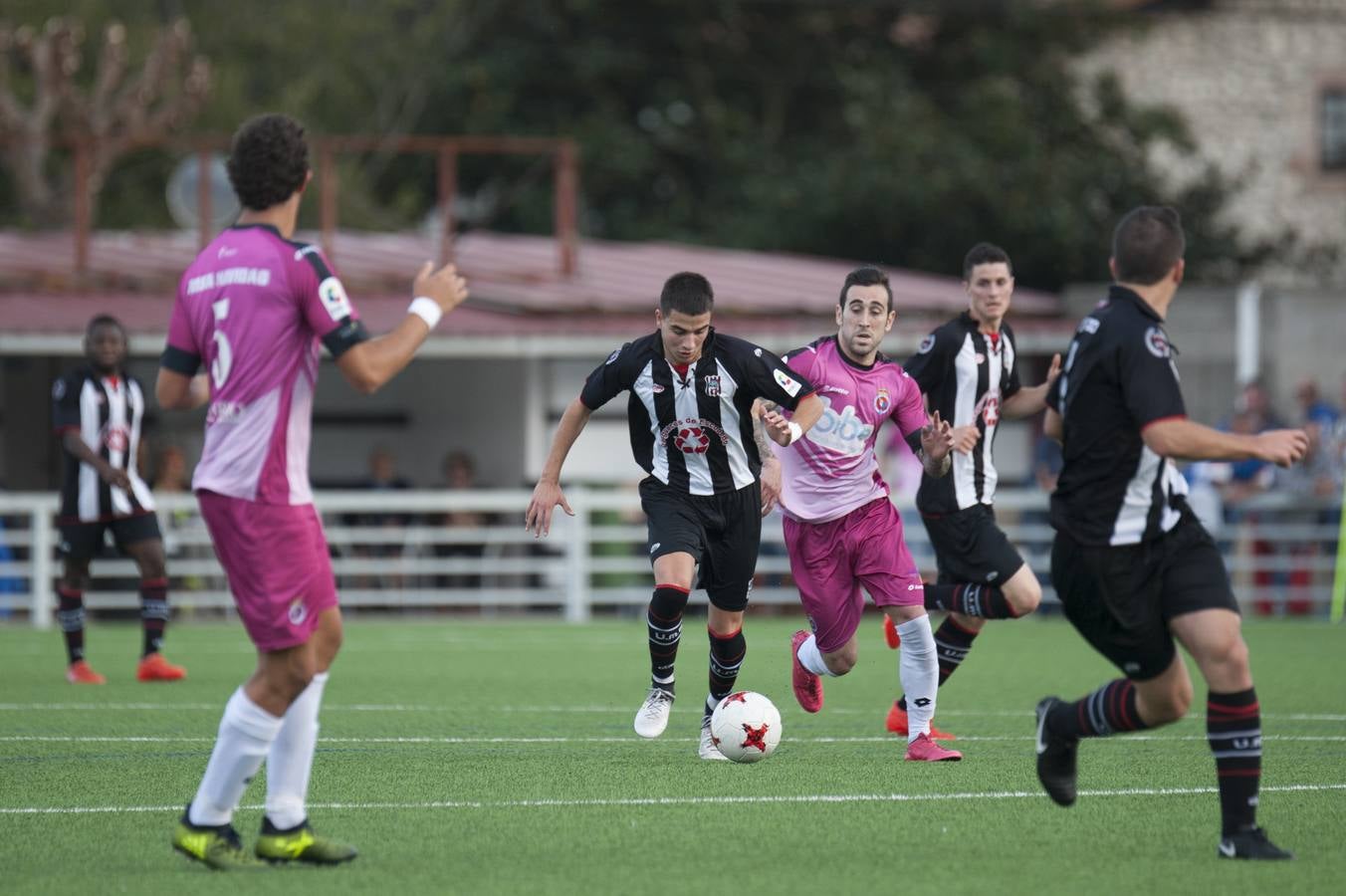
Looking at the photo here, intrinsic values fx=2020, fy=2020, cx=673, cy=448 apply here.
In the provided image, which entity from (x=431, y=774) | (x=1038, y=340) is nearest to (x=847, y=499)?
(x=431, y=774)

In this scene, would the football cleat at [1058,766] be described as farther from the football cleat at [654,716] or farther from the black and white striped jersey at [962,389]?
the black and white striped jersey at [962,389]

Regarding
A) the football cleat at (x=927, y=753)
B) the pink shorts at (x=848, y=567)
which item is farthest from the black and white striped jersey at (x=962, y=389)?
the football cleat at (x=927, y=753)

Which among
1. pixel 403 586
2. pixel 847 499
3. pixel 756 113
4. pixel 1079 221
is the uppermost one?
pixel 756 113

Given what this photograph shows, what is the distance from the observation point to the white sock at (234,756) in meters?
6.00

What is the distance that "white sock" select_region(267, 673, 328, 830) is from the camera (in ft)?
20.1

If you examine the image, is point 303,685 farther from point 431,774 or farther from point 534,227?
point 534,227

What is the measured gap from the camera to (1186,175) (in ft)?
120

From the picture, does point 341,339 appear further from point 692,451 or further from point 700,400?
point 692,451

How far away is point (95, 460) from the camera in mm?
12852

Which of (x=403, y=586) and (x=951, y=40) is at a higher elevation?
(x=951, y=40)

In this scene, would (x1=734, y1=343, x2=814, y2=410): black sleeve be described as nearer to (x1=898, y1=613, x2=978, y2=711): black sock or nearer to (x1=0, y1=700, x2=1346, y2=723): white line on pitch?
(x1=898, y1=613, x2=978, y2=711): black sock

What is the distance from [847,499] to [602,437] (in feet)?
44.7

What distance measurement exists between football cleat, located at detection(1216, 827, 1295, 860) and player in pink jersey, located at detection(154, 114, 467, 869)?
8.91 ft

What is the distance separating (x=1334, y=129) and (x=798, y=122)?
32.4 feet
